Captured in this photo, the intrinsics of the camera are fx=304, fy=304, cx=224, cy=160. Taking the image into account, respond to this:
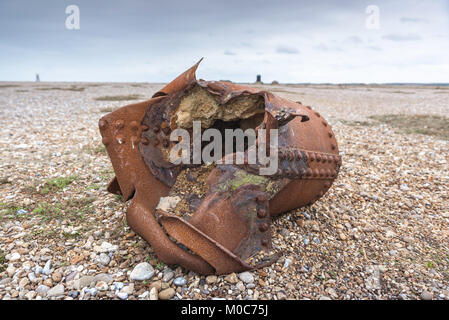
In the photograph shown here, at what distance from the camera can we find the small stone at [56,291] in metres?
2.35

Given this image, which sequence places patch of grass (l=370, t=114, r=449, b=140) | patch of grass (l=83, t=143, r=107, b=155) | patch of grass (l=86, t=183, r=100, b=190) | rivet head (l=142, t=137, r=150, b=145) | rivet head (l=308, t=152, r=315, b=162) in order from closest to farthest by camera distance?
rivet head (l=308, t=152, r=315, b=162) < rivet head (l=142, t=137, r=150, b=145) < patch of grass (l=86, t=183, r=100, b=190) < patch of grass (l=83, t=143, r=107, b=155) < patch of grass (l=370, t=114, r=449, b=140)

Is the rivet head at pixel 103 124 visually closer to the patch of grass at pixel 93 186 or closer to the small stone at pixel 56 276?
the small stone at pixel 56 276

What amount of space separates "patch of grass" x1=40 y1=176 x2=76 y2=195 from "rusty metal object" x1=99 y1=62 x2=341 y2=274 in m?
1.26

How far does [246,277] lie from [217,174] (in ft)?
2.94

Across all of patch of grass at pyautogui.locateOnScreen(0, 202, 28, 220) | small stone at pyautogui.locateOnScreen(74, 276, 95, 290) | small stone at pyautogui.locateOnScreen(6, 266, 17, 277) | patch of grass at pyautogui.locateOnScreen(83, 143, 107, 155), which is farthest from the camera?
patch of grass at pyautogui.locateOnScreen(83, 143, 107, 155)

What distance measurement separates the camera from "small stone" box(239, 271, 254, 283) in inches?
97.3

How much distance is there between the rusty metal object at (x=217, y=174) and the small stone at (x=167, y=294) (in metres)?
0.22

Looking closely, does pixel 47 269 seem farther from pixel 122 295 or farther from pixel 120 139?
pixel 120 139

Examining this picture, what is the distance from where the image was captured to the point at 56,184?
4.34m

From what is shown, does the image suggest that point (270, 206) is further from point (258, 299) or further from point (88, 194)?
point (88, 194)

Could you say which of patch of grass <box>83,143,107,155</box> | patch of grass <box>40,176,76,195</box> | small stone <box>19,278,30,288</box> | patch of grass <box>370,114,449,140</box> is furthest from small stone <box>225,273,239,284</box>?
patch of grass <box>370,114,449,140</box>

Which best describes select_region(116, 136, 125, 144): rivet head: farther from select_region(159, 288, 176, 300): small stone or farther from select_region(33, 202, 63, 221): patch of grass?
select_region(159, 288, 176, 300): small stone
